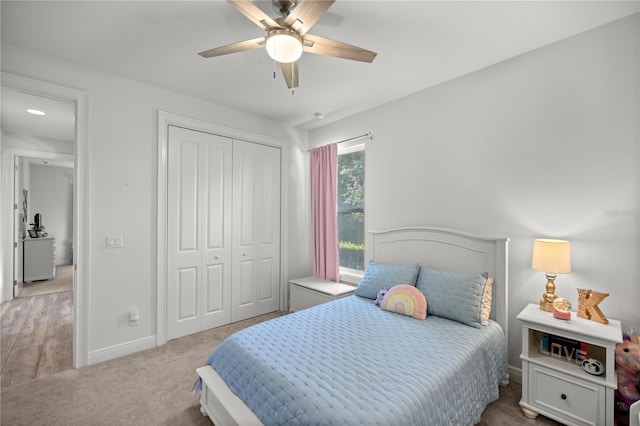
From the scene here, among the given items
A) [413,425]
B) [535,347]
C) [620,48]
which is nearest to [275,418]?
[413,425]

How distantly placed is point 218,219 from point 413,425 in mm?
2794

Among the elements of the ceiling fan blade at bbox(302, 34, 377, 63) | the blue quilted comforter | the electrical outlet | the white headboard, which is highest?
the ceiling fan blade at bbox(302, 34, 377, 63)

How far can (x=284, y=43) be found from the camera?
1.61m

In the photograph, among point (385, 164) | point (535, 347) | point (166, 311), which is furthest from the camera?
point (385, 164)

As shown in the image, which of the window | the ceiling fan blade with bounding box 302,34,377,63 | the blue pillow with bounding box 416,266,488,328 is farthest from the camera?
the window

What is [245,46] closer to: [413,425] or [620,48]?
[413,425]

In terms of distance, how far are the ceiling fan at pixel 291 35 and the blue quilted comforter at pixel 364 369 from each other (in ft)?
5.55

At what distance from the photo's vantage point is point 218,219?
345cm

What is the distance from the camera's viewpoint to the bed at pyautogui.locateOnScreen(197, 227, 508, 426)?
1.37m

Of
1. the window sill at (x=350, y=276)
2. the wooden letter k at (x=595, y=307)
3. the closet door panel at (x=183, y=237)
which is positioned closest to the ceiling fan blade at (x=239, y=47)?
the closet door panel at (x=183, y=237)

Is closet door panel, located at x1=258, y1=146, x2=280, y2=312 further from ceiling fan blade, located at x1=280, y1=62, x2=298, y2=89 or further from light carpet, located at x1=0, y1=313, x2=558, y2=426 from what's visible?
ceiling fan blade, located at x1=280, y1=62, x2=298, y2=89

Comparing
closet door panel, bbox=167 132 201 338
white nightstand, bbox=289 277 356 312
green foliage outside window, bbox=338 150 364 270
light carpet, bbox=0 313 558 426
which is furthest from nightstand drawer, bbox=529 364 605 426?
closet door panel, bbox=167 132 201 338

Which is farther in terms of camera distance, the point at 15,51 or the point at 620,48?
the point at 15,51

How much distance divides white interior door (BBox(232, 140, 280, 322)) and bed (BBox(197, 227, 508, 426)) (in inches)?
58.0
